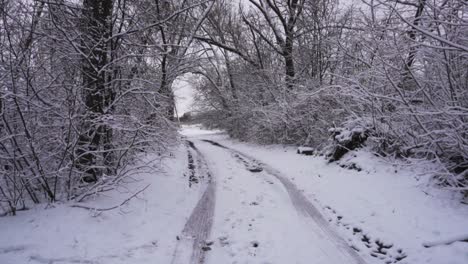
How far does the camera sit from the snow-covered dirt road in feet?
10.5

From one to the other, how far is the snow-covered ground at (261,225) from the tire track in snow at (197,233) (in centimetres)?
3

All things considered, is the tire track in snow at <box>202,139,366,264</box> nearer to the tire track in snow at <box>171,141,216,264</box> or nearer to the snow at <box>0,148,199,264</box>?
the tire track in snow at <box>171,141,216,264</box>

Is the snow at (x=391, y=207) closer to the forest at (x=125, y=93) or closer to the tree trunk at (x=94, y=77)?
the forest at (x=125, y=93)

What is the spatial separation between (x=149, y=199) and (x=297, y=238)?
10.1 feet

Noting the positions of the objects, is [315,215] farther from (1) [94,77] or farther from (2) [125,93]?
(1) [94,77]

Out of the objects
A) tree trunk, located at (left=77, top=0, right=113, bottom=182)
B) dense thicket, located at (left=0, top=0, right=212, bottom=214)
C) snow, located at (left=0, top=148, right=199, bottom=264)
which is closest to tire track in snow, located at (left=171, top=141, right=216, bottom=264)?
snow, located at (left=0, top=148, right=199, bottom=264)

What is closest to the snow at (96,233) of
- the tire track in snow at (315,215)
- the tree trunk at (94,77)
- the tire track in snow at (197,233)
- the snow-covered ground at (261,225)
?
the snow-covered ground at (261,225)

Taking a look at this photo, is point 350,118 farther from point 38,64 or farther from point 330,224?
point 38,64

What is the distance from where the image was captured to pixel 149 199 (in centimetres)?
507

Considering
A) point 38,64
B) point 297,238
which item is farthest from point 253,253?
point 38,64

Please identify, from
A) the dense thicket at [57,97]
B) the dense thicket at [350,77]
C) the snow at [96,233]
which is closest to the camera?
the snow at [96,233]

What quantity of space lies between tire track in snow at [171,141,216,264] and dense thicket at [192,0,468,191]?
386 centimetres

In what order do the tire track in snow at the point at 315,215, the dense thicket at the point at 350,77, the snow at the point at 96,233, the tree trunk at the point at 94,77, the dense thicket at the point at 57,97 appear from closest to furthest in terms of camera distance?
the snow at the point at 96,233
the tire track in snow at the point at 315,215
the dense thicket at the point at 57,97
the dense thicket at the point at 350,77
the tree trunk at the point at 94,77

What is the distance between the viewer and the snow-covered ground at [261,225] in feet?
10.2
